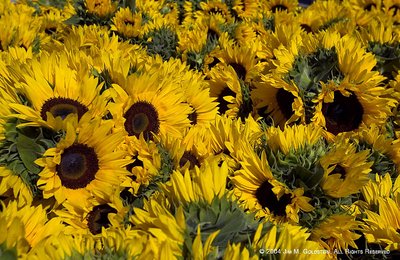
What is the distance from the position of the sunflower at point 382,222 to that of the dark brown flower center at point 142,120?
861 mm

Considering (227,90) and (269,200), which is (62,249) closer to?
(269,200)

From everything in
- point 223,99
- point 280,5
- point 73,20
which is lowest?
point 280,5

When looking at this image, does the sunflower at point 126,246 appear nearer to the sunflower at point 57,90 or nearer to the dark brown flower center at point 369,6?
the sunflower at point 57,90

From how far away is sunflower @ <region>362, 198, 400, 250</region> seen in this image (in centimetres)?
172

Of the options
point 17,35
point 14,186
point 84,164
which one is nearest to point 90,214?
point 84,164

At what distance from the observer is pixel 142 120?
74.2 inches

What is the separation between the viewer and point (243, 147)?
184 centimetres

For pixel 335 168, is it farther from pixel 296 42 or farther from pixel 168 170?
pixel 296 42

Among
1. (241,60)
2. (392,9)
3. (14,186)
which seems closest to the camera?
(14,186)

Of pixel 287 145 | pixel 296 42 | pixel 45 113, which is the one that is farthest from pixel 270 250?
pixel 296 42

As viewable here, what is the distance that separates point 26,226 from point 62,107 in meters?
0.51

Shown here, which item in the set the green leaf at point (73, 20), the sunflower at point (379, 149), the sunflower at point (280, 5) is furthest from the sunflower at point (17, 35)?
the sunflower at point (280, 5)

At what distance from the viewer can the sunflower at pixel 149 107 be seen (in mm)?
1799

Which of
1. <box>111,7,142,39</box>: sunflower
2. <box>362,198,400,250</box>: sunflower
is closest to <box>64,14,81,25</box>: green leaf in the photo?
<box>111,7,142,39</box>: sunflower
